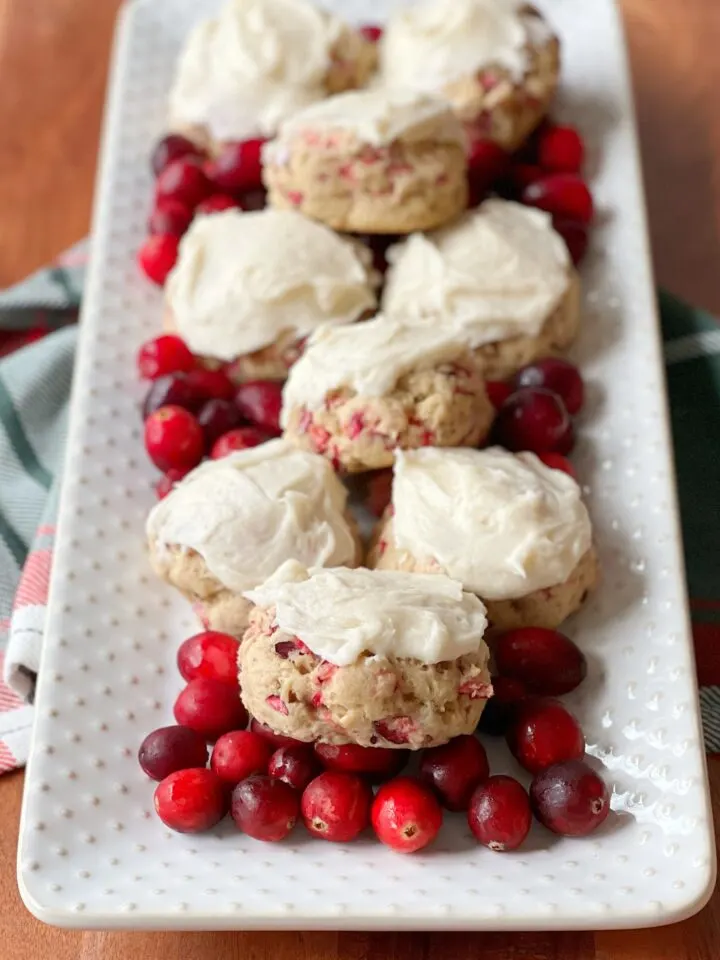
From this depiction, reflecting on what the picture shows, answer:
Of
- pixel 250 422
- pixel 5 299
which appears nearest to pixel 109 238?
pixel 5 299

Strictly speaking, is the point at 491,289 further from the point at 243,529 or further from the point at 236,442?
the point at 243,529

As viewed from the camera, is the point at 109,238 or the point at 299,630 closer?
the point at 299,630

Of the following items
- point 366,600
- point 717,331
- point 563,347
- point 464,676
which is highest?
point 366,600

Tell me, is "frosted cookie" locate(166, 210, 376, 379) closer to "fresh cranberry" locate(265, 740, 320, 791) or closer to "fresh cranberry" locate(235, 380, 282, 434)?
"fresh cranberry" locate(235, 380, 282, 434)

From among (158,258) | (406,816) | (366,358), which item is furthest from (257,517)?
(158,258)

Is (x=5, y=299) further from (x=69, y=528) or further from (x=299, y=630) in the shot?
(x=299, y=630)

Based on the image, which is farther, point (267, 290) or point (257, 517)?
point (267, 290)

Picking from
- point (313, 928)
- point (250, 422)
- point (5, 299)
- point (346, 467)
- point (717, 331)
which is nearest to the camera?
point (313, 928)
